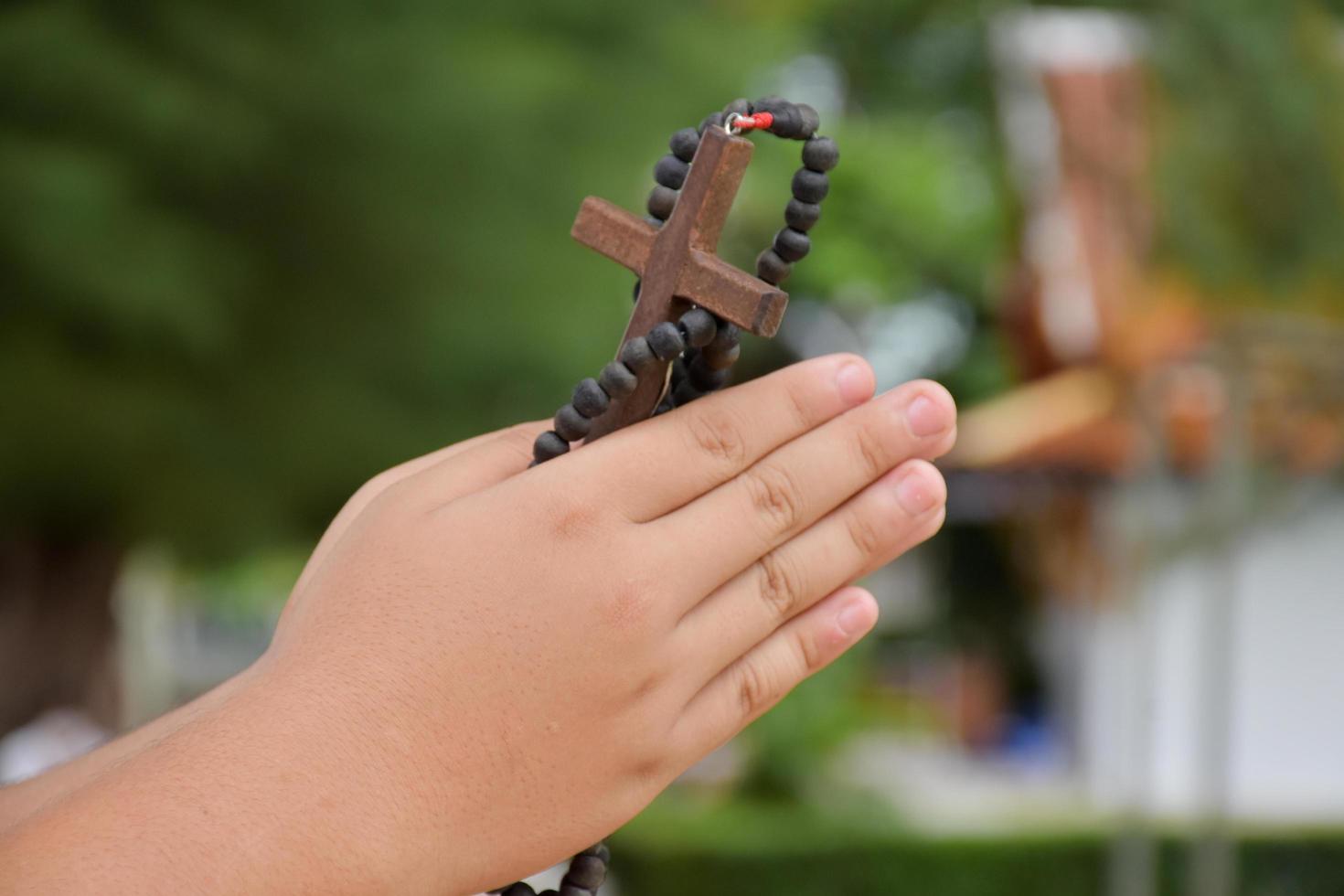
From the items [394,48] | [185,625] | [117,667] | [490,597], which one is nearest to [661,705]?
[490,597]

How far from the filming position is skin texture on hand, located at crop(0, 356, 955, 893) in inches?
33.7

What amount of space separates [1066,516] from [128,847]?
34.5 feet

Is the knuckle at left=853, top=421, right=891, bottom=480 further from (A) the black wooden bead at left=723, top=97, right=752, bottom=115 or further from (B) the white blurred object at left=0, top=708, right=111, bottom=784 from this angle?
(B) the white blurred object at left=0, top=708, right=111, bottom=784

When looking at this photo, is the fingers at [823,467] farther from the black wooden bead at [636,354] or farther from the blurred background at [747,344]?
the blurred background at [747,344]

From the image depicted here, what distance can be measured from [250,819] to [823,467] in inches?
17.5

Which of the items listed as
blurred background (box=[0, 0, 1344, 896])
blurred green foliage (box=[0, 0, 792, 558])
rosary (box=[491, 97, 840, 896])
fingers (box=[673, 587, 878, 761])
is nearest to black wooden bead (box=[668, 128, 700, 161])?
rosary (box=[491, 97, 840, 896])

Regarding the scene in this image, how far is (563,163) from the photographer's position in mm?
4555

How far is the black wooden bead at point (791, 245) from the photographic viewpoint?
104 cm

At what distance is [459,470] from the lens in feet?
3.32

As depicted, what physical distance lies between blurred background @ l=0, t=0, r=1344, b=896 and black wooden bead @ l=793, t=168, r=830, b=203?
755mm

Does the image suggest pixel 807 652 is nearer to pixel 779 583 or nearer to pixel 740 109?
pixel 779 583

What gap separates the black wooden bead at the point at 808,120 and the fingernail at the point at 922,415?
0.21m

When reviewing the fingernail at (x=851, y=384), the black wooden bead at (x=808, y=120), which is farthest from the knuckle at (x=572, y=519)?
the black wooden bead at (x=808, y=120)

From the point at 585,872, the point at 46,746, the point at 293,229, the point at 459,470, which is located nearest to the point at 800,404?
the point at 459,470
